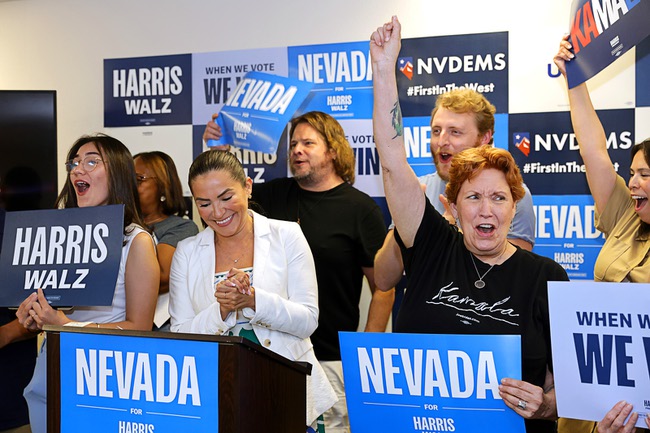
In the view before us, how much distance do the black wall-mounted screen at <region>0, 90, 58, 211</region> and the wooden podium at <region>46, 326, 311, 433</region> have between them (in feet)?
7.40

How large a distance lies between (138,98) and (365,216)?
5.87 ft

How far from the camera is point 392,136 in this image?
7.16 ft

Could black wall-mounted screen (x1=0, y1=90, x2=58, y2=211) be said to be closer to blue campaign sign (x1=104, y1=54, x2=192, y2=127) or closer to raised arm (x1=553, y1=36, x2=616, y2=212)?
blue campaign sign (x1=104, y1=54, x2=192, y2=127)

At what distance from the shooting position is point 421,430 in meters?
1.93

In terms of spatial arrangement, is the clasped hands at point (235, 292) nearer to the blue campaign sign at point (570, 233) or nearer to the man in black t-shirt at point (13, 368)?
the man in black t-shirt at point (13, 368)

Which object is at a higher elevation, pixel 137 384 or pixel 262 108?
pixel 262 108

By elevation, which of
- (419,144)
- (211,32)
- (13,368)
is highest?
(211,32)

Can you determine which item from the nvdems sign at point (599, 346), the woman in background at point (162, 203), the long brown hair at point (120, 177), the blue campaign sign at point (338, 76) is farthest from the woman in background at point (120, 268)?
the blue campaign sign at point (338, 76)

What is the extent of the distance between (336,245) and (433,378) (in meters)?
1.54

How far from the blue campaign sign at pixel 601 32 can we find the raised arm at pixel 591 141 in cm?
5

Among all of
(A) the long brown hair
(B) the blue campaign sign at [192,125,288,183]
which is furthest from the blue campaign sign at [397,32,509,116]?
(A) the long brown hair

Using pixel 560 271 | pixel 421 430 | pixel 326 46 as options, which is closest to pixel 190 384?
pixel 421 430

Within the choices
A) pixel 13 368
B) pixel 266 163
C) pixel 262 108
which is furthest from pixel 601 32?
pixel 13 368

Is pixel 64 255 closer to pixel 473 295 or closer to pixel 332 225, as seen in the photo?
pixel 332 225
